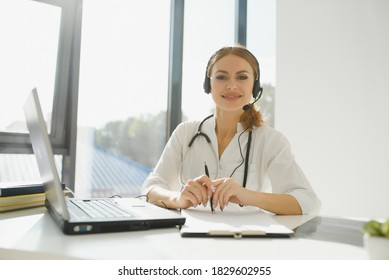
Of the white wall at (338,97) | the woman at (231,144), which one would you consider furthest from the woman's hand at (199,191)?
the white wall at (338,97)

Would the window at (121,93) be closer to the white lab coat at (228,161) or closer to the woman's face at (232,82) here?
the white lab coat at (228,161)

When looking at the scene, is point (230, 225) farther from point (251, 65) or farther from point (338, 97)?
point (338, 97)

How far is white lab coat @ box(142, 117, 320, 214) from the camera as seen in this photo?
130 centimetres

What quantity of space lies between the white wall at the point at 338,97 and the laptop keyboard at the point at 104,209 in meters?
1.76

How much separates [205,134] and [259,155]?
267 mm

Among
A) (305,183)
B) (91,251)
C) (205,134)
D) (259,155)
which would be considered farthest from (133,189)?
(91,251)

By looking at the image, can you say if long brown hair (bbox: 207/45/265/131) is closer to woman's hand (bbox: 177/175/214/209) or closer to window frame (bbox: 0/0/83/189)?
woman's hand (bbox: 177/175/214/209)

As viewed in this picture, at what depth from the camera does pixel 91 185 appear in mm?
2098

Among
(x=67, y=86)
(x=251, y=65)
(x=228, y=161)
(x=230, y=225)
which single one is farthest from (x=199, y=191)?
(x=67, y=86)

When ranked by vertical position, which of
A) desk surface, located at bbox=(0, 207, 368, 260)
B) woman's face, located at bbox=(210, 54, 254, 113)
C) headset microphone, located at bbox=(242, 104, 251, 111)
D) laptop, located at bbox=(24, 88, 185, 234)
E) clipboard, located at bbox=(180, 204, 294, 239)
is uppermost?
woman's face, located at bbox=(210, 54, 254, 113)

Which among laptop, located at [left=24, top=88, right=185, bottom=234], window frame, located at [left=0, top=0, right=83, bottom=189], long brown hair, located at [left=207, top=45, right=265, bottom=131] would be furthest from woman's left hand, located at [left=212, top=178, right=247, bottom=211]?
window frame, located at [left=0, top=0, right=83, bottom=189]

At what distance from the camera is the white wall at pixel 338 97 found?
6.94ft

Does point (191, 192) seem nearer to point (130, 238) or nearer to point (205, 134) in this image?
point (130, 238)

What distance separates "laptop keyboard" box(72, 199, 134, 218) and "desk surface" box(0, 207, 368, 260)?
0.26ft
